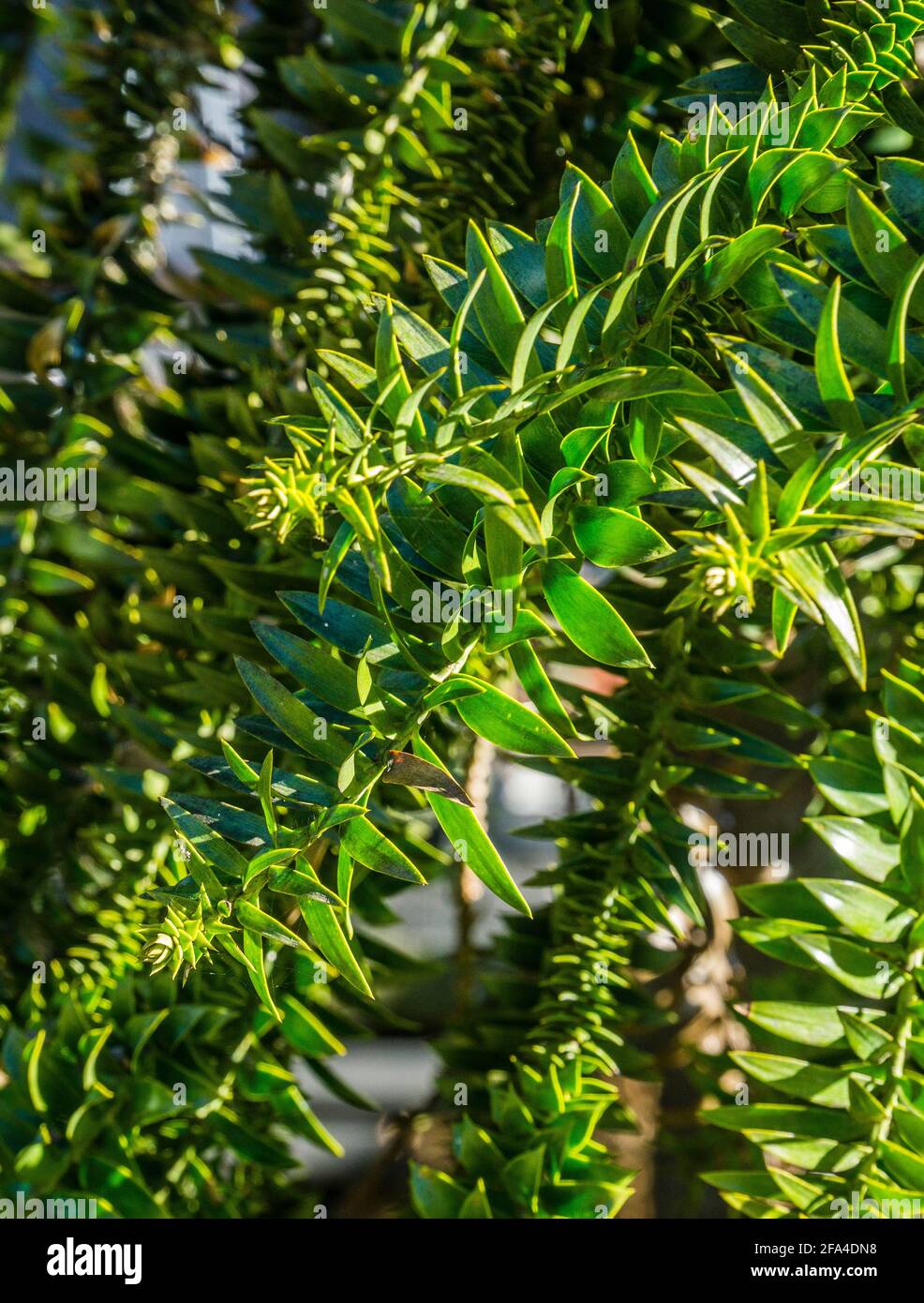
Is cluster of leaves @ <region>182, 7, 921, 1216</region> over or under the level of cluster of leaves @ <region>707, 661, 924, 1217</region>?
over

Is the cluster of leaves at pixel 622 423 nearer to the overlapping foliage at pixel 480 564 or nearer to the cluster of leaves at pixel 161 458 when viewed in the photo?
the overlapping foliage at pixel 480 564

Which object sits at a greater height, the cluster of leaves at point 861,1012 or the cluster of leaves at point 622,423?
the cluster of leaves at point 622,423

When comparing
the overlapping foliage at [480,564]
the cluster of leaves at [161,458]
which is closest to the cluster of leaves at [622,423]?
the overlapping foliage at [480,564]

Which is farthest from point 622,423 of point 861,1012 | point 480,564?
point 861,1012

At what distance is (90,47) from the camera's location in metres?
0.46

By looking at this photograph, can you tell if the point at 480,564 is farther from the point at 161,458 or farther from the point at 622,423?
the point at 161,458


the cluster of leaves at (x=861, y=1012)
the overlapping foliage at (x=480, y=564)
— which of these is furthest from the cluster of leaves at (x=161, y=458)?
the cluster of leaves at (x=861, y=1012)

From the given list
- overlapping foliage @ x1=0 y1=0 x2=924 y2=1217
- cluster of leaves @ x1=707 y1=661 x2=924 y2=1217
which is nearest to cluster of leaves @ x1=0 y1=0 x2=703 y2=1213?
overlapping foliage @ x1=0 y1=0 x2=924 y2=1217

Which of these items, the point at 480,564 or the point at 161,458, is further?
the point at 161,458

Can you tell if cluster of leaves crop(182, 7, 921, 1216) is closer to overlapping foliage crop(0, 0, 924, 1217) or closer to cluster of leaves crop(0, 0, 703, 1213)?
overlapping foliage crop(0, 0, 924, 1217)

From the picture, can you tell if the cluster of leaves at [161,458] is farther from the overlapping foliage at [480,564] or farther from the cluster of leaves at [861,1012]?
the cluster of leaves at [861,1012]

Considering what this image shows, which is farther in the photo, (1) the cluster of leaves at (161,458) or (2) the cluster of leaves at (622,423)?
(1) the cluster of leaves at (161,458)

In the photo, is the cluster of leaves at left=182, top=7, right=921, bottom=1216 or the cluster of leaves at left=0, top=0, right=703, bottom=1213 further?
the cluster of leaves at left=0, top=0, right=703, bottom=1213
